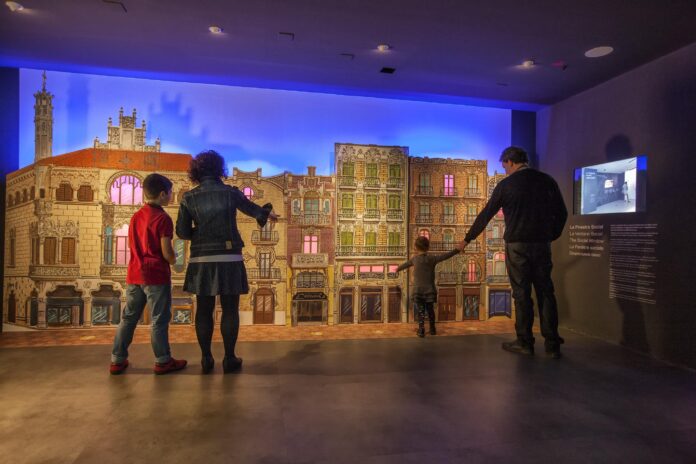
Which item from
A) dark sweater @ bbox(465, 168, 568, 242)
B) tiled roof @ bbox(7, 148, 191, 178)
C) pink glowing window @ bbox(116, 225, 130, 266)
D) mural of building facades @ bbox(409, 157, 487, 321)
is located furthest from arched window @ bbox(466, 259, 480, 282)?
pink glowing window @ bbox(116, 225, 130, 266)

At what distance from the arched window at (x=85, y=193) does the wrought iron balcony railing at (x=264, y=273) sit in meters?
1.91

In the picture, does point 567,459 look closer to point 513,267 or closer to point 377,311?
point 513,267

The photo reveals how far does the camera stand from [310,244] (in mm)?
5004

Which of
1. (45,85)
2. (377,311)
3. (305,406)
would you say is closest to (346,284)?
(377,311)

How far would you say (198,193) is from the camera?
3.02 meters

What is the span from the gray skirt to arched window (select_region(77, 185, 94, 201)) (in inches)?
94.5

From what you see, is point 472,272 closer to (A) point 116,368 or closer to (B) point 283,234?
(B) point 283,234

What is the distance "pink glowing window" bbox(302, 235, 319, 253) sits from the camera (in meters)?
4.99

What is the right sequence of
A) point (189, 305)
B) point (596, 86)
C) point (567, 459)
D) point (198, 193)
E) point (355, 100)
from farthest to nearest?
point (355, 100), point (189, 305), point (596, 86), point (198, 193), point (567, 459)

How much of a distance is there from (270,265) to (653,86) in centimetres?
424

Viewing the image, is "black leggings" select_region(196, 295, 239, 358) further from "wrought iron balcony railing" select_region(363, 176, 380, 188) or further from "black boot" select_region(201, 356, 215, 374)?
"wrought iron balcony railing" select_region(363, 176, 380, 188)

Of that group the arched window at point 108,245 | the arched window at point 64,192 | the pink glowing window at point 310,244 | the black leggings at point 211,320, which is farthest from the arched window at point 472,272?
the arched window at point 64,192

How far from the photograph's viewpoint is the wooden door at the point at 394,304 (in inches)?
204

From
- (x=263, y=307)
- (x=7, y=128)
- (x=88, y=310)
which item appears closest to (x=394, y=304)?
(x=263, y=307)
